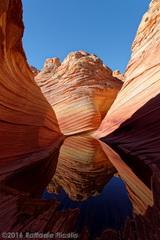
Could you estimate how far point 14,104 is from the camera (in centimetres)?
391

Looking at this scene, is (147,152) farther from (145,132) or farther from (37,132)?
(37,132)

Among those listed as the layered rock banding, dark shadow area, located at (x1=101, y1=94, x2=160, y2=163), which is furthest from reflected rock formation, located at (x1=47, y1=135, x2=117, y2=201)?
dark shadow area, located at (x1=101, y1=94, x2=160, y2=163)

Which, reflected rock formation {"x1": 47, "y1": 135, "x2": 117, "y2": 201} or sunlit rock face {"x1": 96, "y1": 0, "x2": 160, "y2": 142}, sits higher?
sunlit rock face {"x1": 96, "y1": 0, "x2": 160, "y2": 142}

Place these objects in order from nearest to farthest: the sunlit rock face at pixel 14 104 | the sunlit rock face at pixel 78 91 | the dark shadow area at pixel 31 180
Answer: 1. the dark shadow area at pixel 31 180
2. the sunlit rock face at pixel 14 104
3. the sunlit rock face at pixel 78 91

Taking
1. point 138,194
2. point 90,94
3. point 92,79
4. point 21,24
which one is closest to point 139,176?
point 138,194

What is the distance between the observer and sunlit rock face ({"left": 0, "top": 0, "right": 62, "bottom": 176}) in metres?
3.18

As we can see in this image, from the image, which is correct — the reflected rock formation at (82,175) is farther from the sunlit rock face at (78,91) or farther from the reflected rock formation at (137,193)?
the sunlit rock face at (78,91)

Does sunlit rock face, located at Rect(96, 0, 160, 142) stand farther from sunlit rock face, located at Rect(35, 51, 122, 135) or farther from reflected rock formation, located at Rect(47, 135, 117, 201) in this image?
sunlit rock face, located at Rect(35, 51, 122, 135)

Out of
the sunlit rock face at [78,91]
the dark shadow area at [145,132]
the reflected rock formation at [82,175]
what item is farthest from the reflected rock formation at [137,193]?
the sunlit rock face at [78,91]

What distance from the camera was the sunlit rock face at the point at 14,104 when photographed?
318 cm

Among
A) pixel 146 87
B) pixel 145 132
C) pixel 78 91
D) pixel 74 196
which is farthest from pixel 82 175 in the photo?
pixel 78 91

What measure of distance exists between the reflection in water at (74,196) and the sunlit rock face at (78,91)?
22.6 ft

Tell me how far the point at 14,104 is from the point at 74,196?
3006mm

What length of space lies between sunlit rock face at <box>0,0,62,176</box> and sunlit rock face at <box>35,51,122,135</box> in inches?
255
